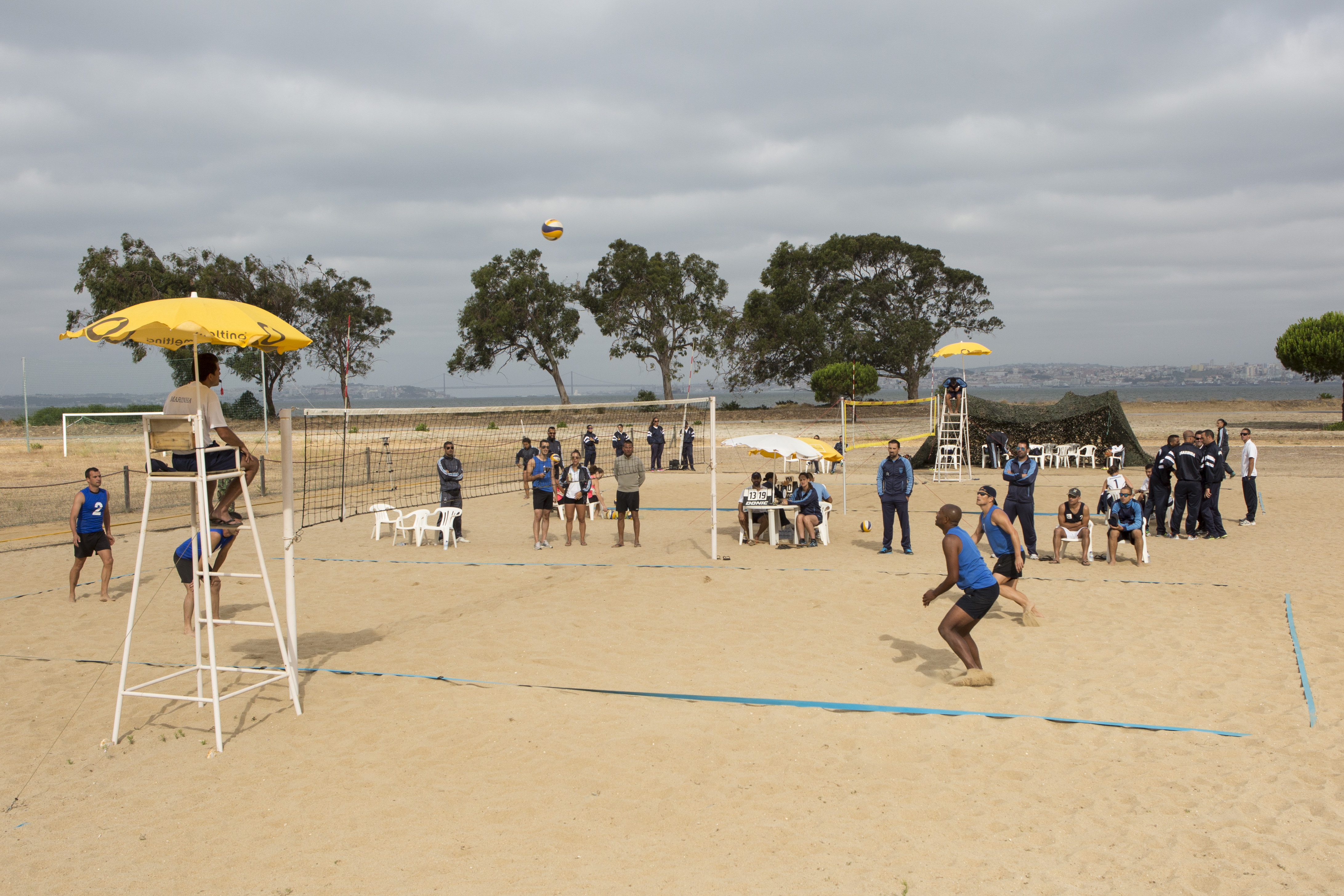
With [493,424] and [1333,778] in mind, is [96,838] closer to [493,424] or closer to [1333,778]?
[1333,778]

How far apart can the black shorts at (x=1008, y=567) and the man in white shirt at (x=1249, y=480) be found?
808 cm

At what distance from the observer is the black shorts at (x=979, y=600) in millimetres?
6234

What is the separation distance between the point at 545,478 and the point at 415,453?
61.4ft

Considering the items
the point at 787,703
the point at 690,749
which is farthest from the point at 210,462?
the point at 787,703

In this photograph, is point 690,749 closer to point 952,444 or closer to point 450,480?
point 450,480

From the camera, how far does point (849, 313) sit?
5222 cm

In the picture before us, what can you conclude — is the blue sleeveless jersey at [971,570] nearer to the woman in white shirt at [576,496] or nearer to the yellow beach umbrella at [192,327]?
the yellow beach umbrella at [192,327]

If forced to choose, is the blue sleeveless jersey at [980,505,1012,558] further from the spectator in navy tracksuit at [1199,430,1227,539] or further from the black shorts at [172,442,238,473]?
the black shorts at [172,442,238,473]

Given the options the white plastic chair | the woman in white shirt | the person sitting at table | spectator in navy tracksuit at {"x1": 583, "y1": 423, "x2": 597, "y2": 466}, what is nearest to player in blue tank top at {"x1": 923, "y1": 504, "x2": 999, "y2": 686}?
the person sitting at table

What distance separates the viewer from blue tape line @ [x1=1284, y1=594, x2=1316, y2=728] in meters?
5.63

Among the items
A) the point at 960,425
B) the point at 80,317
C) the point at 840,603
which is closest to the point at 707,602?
the point at 840,603

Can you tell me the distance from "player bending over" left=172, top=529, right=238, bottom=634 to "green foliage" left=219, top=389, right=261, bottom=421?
3874 cm

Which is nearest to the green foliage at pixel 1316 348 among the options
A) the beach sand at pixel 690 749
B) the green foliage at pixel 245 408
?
the beach sand at pixel 690 749

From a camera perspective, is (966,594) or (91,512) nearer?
(966,594)
